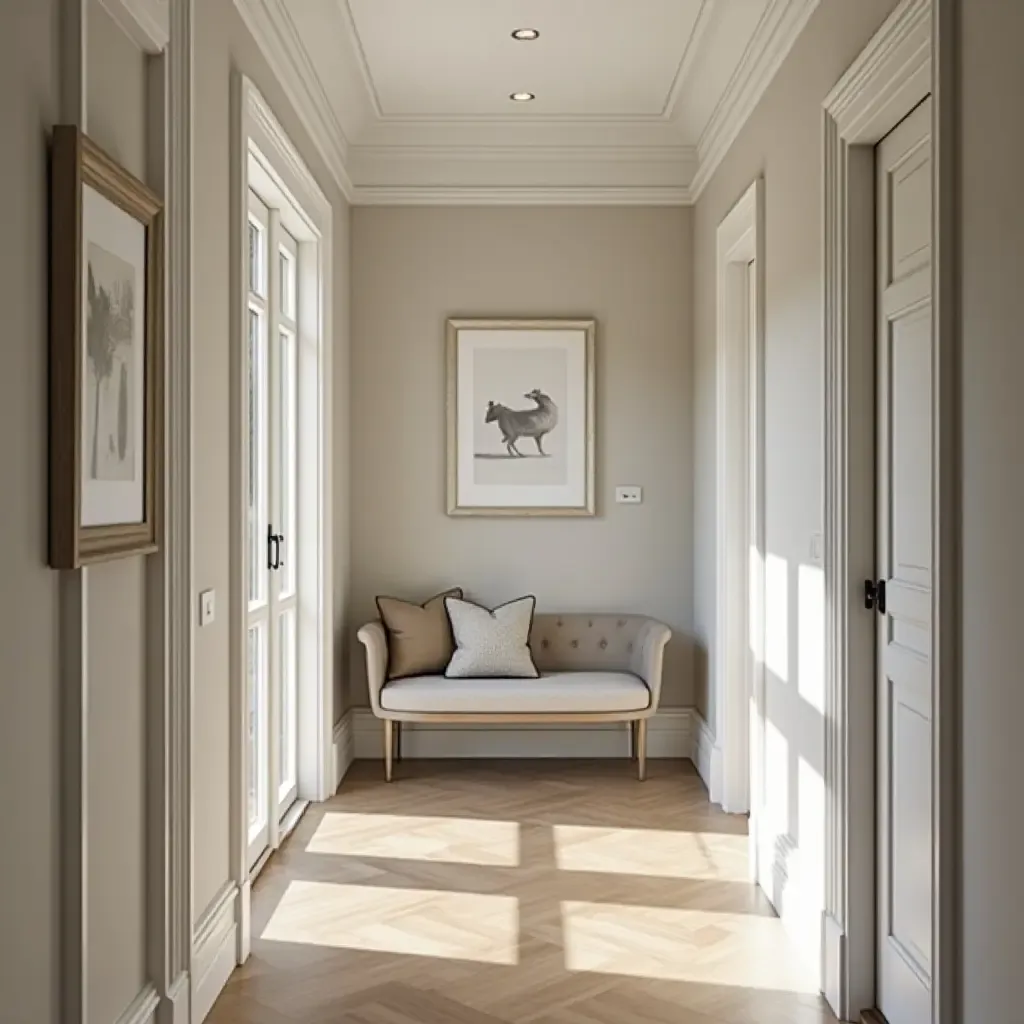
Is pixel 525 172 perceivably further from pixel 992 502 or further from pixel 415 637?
pixel 992 502

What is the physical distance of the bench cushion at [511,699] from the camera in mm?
5391

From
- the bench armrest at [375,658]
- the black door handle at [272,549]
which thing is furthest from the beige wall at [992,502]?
the bench armrest at [375,658]

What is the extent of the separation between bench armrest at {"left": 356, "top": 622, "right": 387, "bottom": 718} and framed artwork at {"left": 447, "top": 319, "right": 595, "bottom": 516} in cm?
81

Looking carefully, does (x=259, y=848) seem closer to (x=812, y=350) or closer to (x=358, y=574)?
(x=358, y=574)

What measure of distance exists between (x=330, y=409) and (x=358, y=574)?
103cm

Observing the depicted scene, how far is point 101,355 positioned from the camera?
2.29 meters

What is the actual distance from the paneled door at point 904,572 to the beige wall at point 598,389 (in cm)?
293

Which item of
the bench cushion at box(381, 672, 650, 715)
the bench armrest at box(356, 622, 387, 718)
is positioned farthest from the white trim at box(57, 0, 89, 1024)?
the bench cushion at box(381, 672, 650, 715)

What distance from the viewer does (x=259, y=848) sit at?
14.0 feet

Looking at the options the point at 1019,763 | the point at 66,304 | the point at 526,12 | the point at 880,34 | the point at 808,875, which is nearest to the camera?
the point at 1019,763

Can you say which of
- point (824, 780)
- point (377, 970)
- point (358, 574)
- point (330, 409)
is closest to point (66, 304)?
point (377, 970)

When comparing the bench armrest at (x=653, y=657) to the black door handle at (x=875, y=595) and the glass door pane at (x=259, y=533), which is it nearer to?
the glass door pane at (x=259, y=533)

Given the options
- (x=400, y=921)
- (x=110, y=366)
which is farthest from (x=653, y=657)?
(x=110, y=366)

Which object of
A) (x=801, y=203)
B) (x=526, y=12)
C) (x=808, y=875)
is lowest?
(x=808, y=875)
